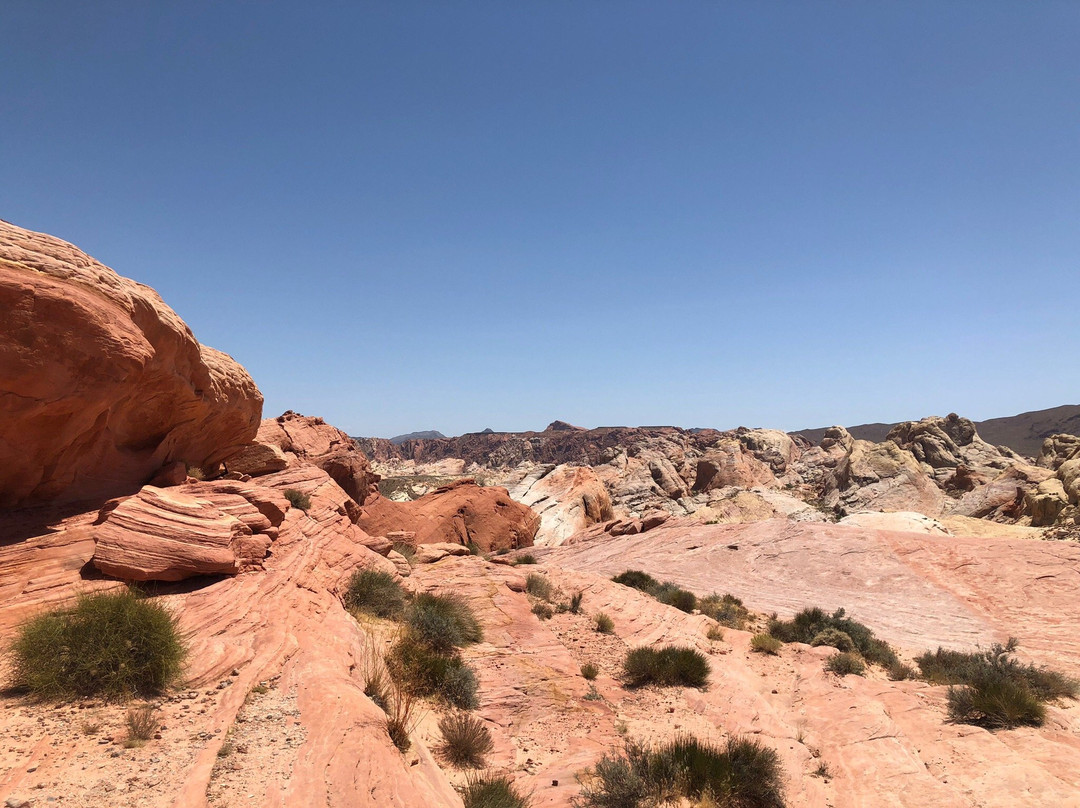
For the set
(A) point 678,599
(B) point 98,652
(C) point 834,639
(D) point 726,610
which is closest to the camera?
(B) point 98,652

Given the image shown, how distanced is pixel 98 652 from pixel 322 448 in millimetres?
18430

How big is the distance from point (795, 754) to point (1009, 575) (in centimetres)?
Result: 1625

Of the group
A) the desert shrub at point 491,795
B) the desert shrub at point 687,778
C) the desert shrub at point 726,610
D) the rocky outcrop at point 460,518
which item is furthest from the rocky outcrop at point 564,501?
the desert shrub at point 491,795

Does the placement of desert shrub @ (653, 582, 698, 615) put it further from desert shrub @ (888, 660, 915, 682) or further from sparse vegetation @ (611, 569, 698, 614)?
desert shrub @ (888, 660, 915, 682)

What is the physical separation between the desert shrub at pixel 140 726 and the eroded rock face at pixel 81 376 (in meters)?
5.26

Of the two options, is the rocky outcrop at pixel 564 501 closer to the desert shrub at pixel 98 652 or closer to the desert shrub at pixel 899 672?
the desert shrub at pixel 899 672

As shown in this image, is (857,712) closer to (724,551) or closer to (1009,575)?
(1009,575)

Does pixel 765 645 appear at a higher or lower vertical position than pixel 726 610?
higher

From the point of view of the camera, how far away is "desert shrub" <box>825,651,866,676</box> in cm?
1204

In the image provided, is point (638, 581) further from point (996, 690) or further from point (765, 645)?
point (996, 690)

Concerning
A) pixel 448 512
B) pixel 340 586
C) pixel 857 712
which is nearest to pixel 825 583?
pixel 857 712

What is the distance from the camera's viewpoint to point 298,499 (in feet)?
47.5

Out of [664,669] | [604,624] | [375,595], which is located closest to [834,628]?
[604,624]

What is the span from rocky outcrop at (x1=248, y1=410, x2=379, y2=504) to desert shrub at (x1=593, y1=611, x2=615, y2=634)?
11379 millimetres
